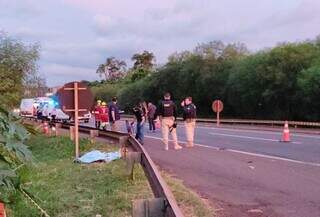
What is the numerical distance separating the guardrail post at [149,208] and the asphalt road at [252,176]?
3142 mm

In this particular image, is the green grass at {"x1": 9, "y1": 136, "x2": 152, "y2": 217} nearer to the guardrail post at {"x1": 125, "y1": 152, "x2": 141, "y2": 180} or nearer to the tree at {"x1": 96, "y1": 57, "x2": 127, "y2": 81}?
the guardrail post at {"x1": 125, "y1": 152, "x2": 141, "y2": 180}

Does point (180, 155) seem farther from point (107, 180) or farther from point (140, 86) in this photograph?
point (140, 86)

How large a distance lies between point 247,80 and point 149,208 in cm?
5302

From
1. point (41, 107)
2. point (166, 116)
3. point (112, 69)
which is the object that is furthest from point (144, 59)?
point (166, 116)

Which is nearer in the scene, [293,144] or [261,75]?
[293,144]

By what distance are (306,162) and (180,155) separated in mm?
4013

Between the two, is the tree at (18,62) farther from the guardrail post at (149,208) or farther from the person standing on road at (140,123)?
the guardrail post at (149,208)

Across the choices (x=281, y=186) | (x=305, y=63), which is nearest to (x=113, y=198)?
(x=281, y=186)

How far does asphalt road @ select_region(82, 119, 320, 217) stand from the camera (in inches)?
367

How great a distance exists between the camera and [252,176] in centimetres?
1284

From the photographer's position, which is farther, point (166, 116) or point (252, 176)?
point (166, 116)

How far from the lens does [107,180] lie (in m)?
11.6

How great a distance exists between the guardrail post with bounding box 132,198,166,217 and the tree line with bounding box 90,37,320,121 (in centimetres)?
4051

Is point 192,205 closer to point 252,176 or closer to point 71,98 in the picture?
point 252,176
